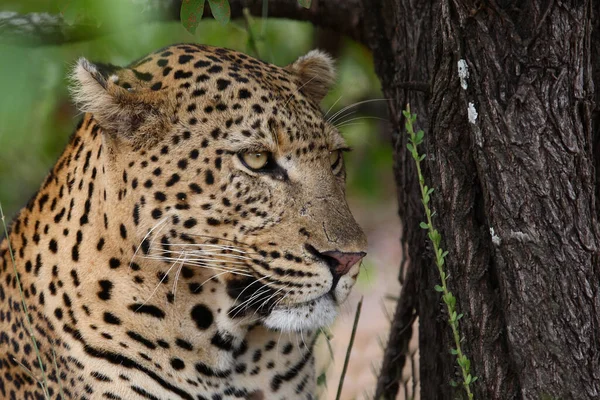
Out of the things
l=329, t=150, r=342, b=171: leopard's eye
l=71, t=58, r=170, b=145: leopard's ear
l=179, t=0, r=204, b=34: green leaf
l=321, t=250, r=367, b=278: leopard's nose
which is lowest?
l=321, t=250, r=367, b=278: leopard's nose

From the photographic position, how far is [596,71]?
3912mm

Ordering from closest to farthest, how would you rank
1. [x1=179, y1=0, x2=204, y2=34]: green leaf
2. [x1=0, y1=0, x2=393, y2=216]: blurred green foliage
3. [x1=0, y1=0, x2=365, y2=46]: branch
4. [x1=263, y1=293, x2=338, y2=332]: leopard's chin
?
1. [x1=179, y1=0, x2=204, y2=34]: green leaf
2. [x1=263, y1=293, x2=338, y2=332]: leopard's chin
3. [x1=0, y1=0, x2=365, y2=46]: branch
4. [x1=0, y1=0, x2=393, y2=216]: blurred green foliage

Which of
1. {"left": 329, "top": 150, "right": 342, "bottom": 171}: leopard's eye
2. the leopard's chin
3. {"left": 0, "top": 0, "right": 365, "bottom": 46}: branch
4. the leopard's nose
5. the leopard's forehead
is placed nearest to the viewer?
the leopard's nose

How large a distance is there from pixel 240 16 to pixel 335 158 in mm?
1928

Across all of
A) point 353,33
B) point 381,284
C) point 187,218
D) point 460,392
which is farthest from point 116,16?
point 381,284

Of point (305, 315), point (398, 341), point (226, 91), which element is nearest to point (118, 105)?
point (226, 91)

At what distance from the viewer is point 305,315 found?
4184 millimetres

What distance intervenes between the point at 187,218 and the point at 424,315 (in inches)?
57.4

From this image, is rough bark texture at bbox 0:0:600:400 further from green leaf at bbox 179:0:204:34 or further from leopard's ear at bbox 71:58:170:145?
leopard's ear at bbox 71:58:170:145

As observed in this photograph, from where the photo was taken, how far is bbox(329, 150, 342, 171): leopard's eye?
4.64 meters

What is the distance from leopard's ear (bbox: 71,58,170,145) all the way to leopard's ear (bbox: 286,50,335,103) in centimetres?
98

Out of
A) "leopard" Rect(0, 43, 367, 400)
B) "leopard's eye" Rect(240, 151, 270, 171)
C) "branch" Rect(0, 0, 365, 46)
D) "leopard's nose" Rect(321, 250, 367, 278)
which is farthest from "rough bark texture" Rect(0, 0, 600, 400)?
"branch" Rect(0, 0, 365, 46)

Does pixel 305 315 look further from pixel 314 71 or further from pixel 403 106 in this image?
pixel 314 71

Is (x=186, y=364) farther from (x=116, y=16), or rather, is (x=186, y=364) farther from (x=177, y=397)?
(x=116, y=16)
